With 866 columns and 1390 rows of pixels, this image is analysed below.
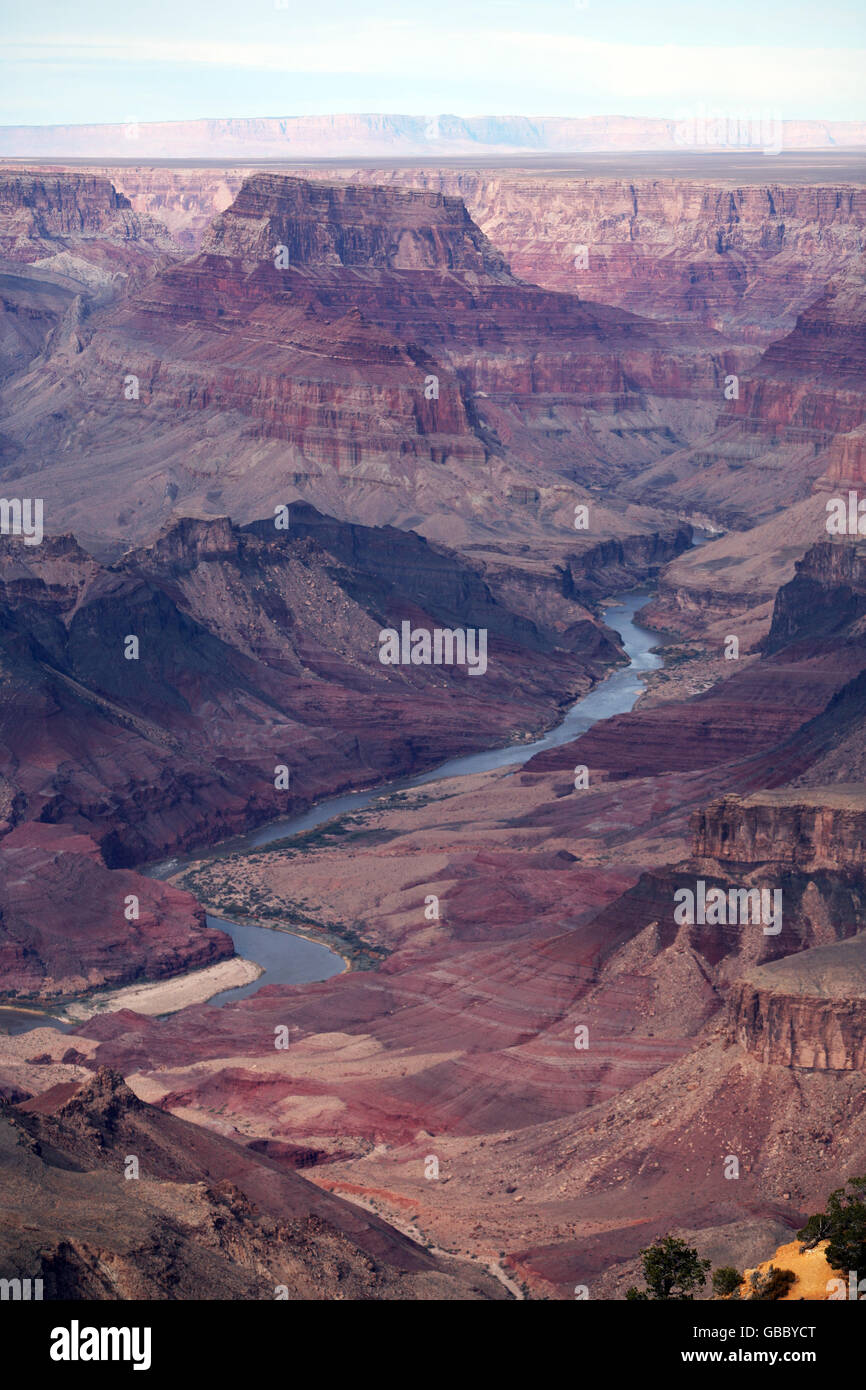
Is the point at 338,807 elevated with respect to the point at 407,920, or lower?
elevated

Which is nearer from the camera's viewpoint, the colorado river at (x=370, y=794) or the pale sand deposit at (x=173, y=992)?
the pale sand deposit at (x=173, y=992)

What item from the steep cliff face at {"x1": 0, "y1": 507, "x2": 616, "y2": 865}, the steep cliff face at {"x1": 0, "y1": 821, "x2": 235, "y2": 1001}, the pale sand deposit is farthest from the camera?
the steep cliff face at {"x1": 0, "y1": 507, "x2": 616, "y2": 865}

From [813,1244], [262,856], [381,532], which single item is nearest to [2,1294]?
[813,1244]

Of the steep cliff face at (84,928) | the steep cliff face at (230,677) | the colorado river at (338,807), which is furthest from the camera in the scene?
the steep cliff face at (230,677)
